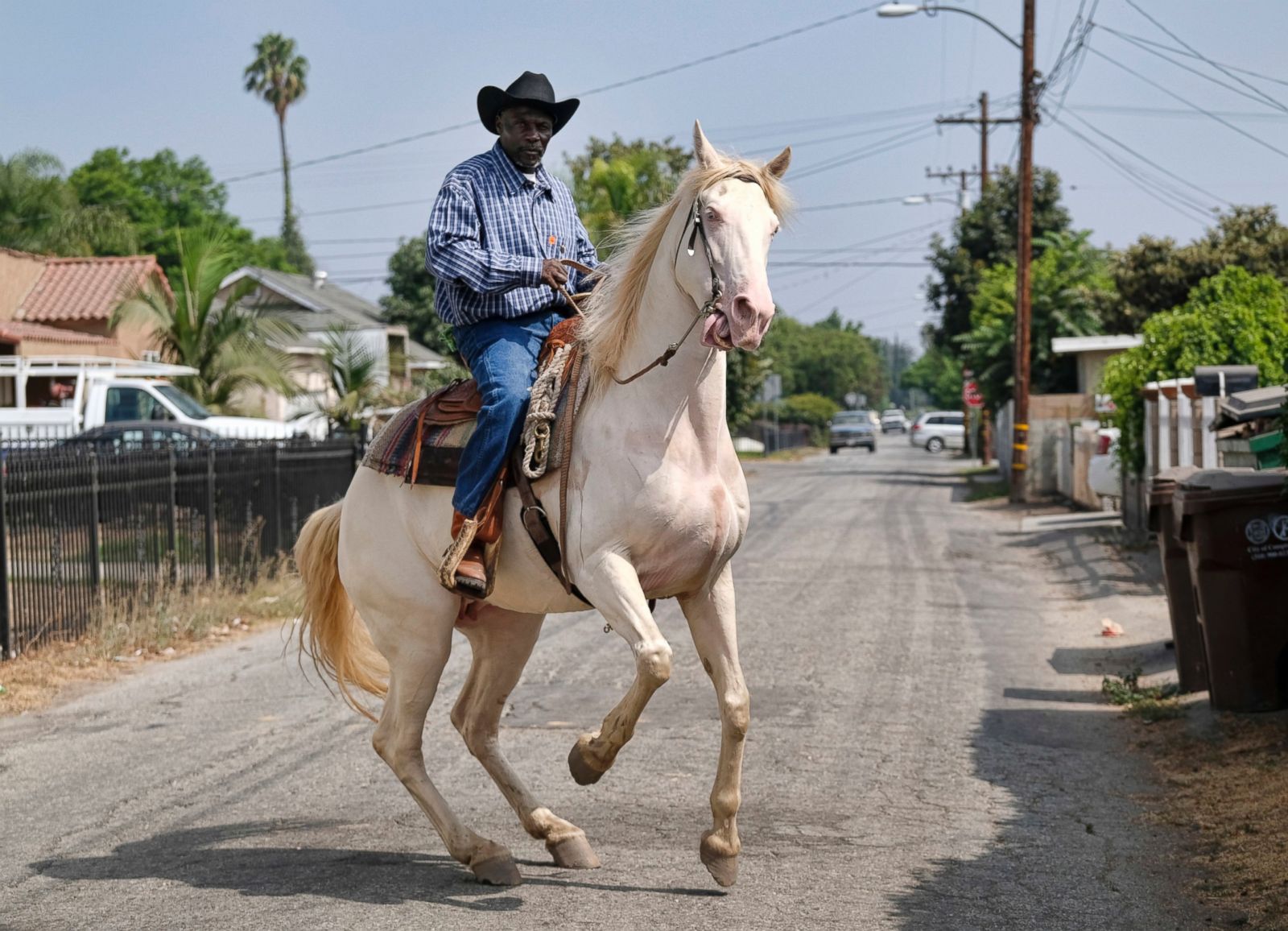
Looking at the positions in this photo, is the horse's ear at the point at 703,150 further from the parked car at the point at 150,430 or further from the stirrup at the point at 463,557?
the parked car at the point at 150,430

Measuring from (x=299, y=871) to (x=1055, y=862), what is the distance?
298cm

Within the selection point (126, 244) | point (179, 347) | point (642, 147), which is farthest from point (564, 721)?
point (126, 244)

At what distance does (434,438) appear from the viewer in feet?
19.5

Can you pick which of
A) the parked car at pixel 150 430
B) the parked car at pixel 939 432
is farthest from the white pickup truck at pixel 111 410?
the parked car at pixel 939 432

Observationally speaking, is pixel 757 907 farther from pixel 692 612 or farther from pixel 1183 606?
pixel 1183 606

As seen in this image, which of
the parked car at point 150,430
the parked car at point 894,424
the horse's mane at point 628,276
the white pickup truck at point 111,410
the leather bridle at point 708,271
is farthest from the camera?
the parked car at point 894,424

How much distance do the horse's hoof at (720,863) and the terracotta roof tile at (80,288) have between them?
30.8 m

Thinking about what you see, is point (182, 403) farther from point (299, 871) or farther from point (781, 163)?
point (781, 163)

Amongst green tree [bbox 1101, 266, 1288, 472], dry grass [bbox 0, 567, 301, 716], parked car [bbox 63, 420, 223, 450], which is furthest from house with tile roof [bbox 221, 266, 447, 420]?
dry grass [bbox 0, 567, 301, 716]

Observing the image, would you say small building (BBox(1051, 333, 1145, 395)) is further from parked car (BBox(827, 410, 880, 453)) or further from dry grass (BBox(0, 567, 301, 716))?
parked car (BBox(827, 410, 880, 453))

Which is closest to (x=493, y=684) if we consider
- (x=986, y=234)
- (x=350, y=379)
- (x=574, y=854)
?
(x=574, y=854)

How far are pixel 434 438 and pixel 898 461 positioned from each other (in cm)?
4979

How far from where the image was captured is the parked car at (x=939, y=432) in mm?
70375

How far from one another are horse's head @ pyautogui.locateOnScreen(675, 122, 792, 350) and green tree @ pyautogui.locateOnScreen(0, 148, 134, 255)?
44.2 metres
